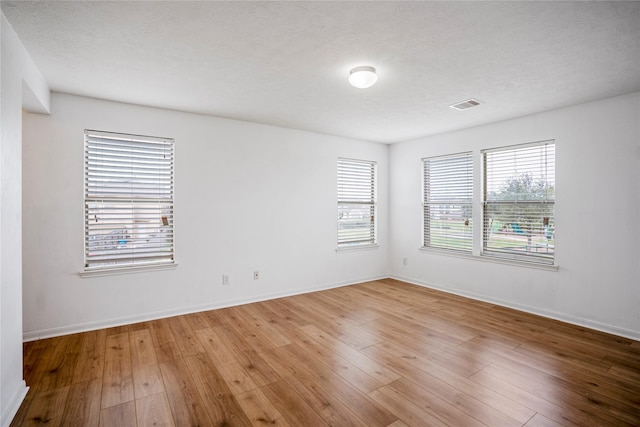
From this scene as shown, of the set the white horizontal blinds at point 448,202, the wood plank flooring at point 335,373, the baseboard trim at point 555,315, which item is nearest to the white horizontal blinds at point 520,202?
the white horizontal blinds at point 448,202

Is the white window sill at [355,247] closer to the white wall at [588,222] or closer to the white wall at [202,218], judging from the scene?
the white wall at [202,218]

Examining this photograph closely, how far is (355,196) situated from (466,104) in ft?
7.97

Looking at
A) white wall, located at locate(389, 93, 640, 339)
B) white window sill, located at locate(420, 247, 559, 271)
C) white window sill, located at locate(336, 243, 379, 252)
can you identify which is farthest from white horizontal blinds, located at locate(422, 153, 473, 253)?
white window sill, located at locate(336, 243, 379, 252)

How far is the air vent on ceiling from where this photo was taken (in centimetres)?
351

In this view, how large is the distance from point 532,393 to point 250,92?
361 centimetres

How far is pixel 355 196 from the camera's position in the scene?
5.57m

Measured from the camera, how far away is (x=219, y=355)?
283 centimetres

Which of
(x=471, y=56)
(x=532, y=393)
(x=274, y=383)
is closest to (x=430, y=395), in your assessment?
(x=532, y=393)

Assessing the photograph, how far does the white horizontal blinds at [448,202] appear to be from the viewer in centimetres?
479

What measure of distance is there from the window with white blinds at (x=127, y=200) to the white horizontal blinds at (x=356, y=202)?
273cm

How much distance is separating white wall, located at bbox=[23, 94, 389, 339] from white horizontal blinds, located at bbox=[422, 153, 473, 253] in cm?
87

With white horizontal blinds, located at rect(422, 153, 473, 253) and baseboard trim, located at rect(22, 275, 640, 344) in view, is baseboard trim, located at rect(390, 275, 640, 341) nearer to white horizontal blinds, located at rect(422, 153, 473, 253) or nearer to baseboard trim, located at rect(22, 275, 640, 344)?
baseboard trim, located at rect(22, 275, 640, 344)

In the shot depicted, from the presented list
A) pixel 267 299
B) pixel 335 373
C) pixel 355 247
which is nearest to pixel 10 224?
pixel 335 373

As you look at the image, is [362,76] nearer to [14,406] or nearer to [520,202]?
[520,202]
